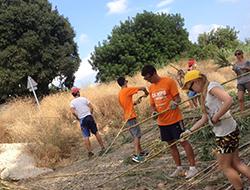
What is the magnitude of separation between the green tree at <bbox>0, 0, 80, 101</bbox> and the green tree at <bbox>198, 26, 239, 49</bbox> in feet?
37.6

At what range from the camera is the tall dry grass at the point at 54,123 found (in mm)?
10974

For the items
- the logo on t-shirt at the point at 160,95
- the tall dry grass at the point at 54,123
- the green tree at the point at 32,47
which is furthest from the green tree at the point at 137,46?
the logo on t-shirt at the point at 160,95

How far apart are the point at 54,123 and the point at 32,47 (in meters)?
15.5

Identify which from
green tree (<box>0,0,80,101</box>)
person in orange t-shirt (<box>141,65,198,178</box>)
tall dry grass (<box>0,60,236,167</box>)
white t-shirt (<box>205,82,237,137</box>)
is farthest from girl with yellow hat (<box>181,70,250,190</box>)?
green tree (<box>0,0,80,101</box>)

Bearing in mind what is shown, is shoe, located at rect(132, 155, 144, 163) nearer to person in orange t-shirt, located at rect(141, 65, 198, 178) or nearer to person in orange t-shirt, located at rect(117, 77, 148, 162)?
person in orange t-shirt, located at rect(117, 77, 148, 162)

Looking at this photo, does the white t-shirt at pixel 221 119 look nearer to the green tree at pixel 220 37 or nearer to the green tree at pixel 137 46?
the green tree at pixel 137 46

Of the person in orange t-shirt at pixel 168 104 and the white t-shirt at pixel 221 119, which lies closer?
the white t-shirt at pixel 221 119

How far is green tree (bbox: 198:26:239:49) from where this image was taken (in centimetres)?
3725

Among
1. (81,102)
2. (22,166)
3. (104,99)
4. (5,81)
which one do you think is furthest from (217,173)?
(5,81)

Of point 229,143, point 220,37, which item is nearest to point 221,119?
point 229,143

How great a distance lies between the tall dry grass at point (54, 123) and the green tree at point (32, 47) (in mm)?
9432

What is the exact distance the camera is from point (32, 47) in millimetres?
28281

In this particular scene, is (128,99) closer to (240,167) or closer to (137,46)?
(240,167)

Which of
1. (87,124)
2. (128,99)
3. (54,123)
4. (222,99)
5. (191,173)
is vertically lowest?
(191,173)
